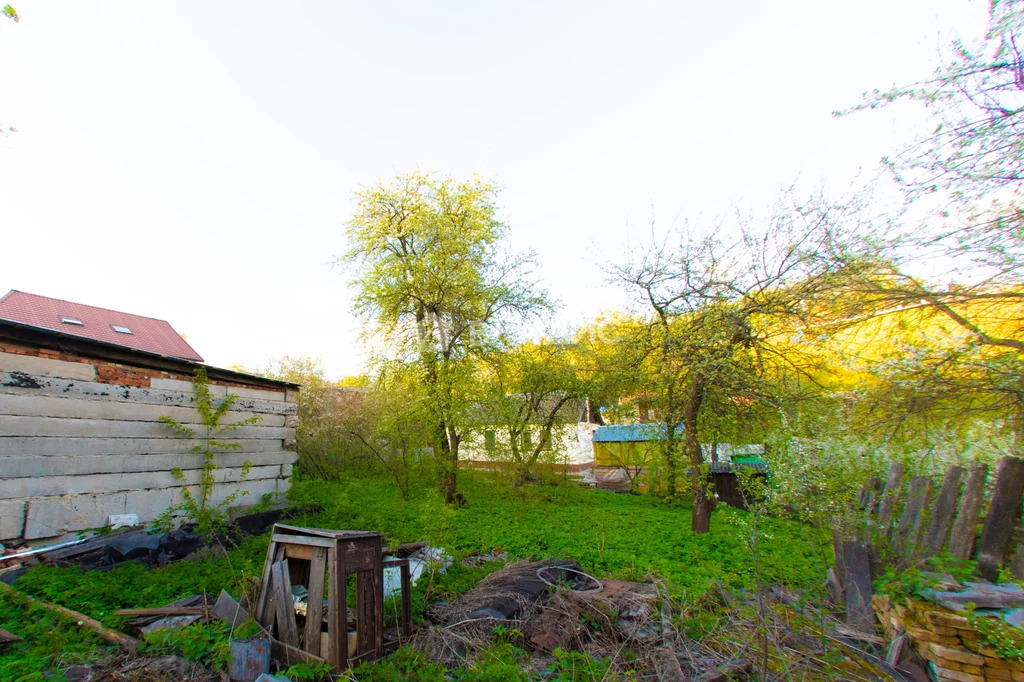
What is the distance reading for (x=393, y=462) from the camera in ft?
46.2

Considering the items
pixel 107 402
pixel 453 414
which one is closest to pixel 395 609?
pixel 107 402

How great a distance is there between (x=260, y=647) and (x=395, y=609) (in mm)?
1240

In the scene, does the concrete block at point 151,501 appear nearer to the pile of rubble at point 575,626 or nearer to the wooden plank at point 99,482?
the wooden plank at point 99,482

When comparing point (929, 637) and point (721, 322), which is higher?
point (721, 322)

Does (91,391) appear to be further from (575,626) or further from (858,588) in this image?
(858,588)

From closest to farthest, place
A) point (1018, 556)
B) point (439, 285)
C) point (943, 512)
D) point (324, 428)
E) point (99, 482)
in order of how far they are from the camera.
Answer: point (1018, 556) < point (943, 512) < point (99, 482) < point (439, 285) < point (324, 428)

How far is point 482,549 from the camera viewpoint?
27.5 feet

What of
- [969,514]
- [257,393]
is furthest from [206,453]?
[969,514]

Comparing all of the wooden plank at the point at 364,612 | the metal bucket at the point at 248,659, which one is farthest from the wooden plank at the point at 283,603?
the wooden plank at the point at 364,612

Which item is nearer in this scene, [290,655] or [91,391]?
Result: [290,655]

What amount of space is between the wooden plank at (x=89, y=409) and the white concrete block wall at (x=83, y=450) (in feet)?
0.04

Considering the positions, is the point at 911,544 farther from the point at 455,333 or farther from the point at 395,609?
the point at 455,333

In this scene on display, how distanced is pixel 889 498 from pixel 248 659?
5.87m

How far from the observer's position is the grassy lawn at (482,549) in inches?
174
